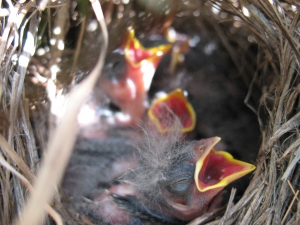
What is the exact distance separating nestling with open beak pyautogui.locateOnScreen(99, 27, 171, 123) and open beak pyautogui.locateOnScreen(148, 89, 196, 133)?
46 millimetres

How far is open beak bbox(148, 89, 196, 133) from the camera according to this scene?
111cm

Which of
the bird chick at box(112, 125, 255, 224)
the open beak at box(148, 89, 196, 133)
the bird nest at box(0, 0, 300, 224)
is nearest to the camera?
the bird nest at box(0, 0, 300, 224)

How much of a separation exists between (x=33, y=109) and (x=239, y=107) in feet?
2.16

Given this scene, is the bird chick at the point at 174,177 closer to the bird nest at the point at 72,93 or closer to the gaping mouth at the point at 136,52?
the bird nest at the point at 72,93

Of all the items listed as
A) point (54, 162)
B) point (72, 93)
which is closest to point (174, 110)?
point (72, 93)

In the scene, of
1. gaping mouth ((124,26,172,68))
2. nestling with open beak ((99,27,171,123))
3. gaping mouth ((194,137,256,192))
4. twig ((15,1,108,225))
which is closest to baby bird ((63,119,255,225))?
gaping mouth ((194,137,256,192))

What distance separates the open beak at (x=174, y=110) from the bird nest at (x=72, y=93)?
0.75ft

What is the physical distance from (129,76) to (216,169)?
442mm

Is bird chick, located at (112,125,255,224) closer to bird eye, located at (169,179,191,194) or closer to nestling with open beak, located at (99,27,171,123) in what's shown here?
bird eye, located at (169,179,191,194)

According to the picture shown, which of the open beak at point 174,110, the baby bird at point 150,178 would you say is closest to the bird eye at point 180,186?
the baby bird at point 150,178

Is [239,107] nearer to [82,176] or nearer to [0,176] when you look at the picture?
[82,176]

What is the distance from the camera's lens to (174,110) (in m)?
1.15

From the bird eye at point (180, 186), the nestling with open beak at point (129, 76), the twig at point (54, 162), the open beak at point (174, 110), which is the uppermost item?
the twig at point (54, 162)

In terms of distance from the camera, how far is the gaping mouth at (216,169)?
827mm
